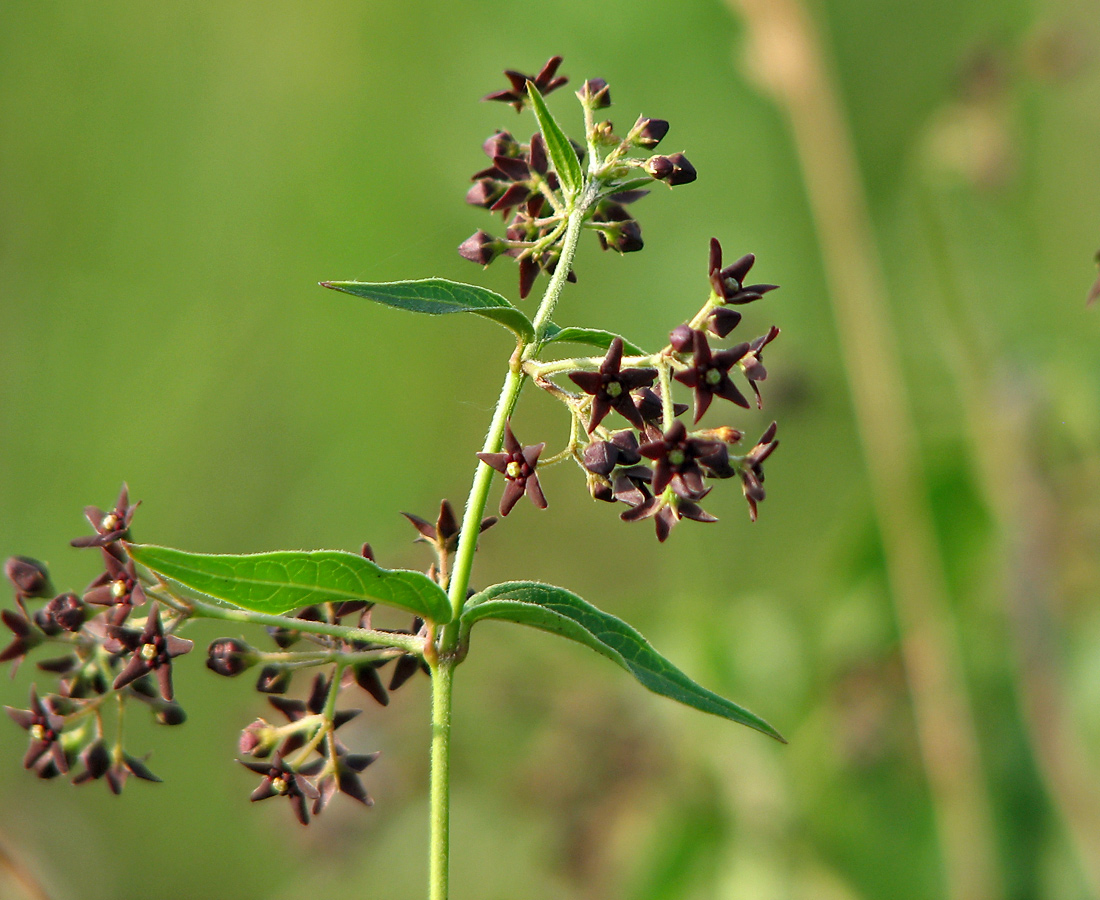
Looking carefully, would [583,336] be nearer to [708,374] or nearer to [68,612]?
[708,374]

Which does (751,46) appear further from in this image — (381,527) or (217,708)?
(217,708)

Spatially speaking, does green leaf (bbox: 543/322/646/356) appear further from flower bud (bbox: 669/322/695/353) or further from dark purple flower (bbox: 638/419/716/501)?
dark purple flower (bbox: 638/419/716/501)

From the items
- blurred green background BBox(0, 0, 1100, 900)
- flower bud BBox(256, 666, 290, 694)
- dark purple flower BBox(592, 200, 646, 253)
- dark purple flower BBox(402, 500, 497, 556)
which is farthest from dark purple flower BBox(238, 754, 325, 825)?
blurred green background BBox(0, 0, 1100, 900)

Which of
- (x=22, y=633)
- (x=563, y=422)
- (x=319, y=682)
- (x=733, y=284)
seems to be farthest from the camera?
(x=563, y=422)

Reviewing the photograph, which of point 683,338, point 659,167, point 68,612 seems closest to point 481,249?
point 659,167

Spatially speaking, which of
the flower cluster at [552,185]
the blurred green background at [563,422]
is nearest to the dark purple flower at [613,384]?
the flower cluster at [552,185]

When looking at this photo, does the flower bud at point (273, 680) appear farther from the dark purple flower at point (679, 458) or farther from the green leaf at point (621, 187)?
the green leaf at point (621, 187)

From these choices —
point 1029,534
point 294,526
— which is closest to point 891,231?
point 1029,534
